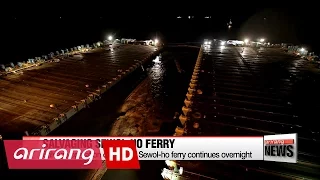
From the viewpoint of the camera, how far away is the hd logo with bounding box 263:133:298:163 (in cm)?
666

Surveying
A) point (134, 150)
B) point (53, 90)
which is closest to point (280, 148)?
point (134, 150)

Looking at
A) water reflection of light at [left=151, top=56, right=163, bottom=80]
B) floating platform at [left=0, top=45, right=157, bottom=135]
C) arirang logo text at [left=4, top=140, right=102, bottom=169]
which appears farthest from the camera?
water reflection of light at [left=151, top=56, right=163, bottom=80]

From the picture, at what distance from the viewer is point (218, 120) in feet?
29.3

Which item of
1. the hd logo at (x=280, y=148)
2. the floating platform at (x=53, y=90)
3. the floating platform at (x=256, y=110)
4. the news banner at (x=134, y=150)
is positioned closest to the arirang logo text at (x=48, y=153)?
the news banner at (x=134, y=150)

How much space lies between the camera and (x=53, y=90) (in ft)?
41.6

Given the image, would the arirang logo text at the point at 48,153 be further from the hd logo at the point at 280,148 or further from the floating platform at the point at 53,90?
the hd logo at the point at 280,148

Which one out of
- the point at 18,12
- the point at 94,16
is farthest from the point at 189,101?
the point at 94,16

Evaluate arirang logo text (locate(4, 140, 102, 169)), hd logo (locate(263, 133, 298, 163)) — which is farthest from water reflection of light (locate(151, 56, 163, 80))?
hd logo (locate(263, 133, 298, 163))

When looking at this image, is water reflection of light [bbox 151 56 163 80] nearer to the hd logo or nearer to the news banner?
the news banner

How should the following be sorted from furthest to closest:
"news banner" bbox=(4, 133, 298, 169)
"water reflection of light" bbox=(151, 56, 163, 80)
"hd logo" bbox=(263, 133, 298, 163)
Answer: "water reflection of light" bbox=(151, 56, 163, 80), "news banner" bbox=(4, 133, 298, 169), "hd logo" bbox=(263, 133, 298, 163)

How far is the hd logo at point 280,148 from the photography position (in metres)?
6.66

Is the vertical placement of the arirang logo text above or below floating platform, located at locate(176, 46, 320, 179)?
below

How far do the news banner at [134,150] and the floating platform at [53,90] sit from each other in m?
0.85

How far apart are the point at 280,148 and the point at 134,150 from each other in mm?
5415
